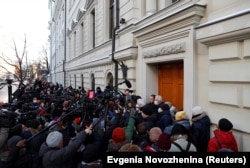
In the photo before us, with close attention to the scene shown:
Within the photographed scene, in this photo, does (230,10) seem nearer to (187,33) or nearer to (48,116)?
(187,33)

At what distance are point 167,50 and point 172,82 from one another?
3.47 feet

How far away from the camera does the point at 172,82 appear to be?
22.6 feet

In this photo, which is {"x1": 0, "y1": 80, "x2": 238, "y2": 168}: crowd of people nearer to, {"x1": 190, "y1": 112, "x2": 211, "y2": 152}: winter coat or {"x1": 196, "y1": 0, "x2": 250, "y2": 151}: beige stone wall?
{"x1": 190, "y1": 112, "x2": 211, "y2": 152}: winter coat

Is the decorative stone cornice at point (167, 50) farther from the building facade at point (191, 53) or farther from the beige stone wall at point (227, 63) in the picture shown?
the beige stone wall at point (227, 63)

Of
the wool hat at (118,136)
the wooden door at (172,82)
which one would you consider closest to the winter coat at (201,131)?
the wool hat at (118,136)

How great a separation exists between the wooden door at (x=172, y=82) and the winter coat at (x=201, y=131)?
5.58 feet

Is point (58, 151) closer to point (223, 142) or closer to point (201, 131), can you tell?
point (223, 142)

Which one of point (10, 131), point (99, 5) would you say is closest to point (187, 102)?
point (10, 131)

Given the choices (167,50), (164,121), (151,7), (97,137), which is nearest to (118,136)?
(97,137)

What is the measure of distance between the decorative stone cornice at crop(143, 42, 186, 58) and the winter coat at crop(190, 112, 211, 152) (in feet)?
5.23

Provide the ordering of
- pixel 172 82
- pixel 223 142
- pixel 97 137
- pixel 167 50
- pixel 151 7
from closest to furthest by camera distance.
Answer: pixel 223 142, pixel 97 137, pixel 167 50, pixel 172 82, pixel 151 7

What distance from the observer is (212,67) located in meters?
Result: 4.75

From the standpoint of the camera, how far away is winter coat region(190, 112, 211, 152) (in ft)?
14.9

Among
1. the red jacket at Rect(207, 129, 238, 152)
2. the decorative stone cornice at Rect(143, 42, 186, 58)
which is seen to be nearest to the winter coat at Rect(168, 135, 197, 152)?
the red jacket at Rect(207, 129, 238, 152)
